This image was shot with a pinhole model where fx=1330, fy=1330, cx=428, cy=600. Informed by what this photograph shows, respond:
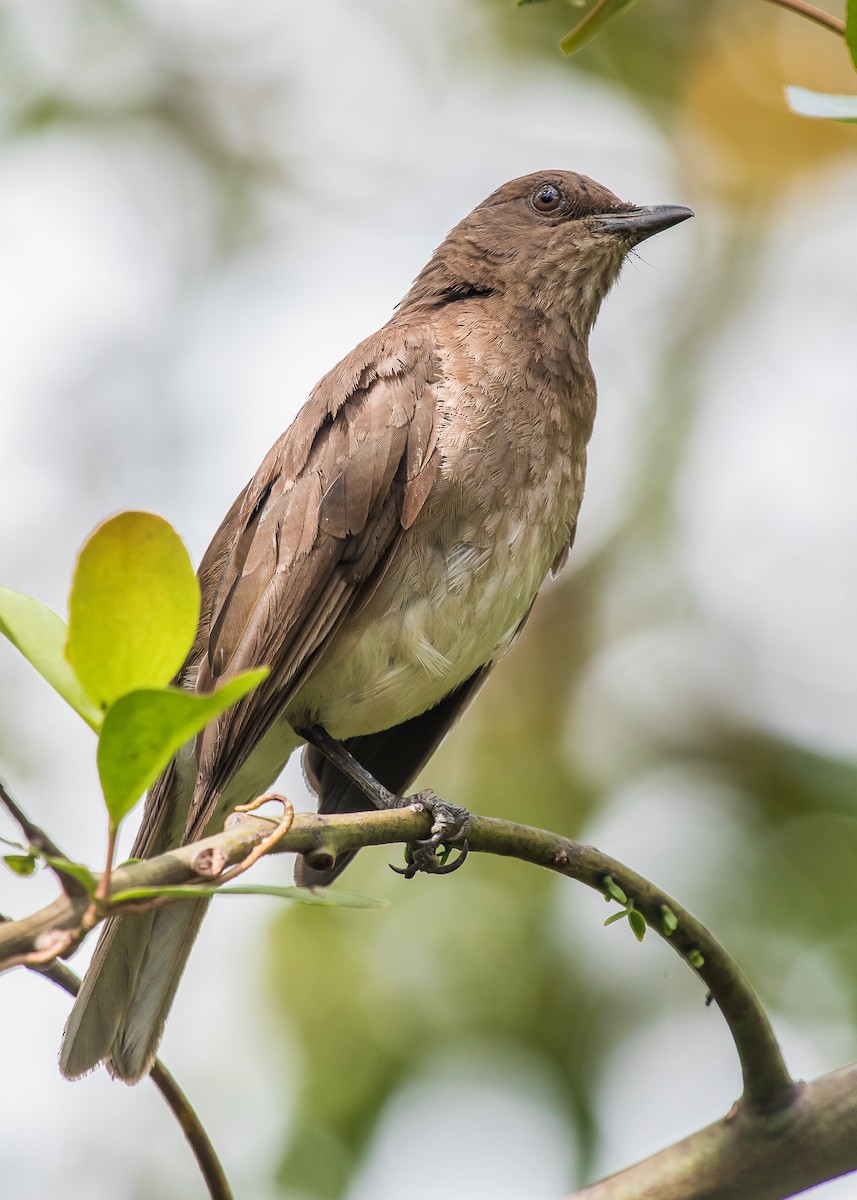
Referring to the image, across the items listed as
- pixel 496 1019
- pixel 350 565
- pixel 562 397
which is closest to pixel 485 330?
pixel 562 397

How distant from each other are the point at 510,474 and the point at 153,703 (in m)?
2.78

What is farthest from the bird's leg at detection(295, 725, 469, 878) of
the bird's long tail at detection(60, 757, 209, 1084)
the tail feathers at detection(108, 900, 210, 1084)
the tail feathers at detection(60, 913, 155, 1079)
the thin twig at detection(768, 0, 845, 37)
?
the thin twig at detection(768, 0, 845, 37)

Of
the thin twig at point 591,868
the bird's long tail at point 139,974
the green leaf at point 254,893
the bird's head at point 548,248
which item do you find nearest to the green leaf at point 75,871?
the green leaf at point 254,893

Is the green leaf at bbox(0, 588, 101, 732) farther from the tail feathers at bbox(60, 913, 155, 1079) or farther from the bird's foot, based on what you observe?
the tail feathers at bbox(60, 913, 155, 1079)

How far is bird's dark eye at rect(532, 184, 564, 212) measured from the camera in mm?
5117

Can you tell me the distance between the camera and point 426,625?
4070 millimetres

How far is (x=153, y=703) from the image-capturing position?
145 centimetres

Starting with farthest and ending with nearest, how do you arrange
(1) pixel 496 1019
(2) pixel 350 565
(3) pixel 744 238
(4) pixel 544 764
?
A: (3) pixel 744 238 < (4) pixel 544 764 < (1) pixel 496 1019 < (2) pixel 350 565

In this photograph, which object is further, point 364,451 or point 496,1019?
point 496,1019

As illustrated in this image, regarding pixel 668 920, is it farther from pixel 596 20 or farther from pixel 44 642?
pixel 596 20

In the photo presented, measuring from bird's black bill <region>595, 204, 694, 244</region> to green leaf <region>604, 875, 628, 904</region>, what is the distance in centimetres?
287

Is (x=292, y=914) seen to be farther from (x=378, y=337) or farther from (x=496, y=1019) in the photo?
(x=378, y=337)

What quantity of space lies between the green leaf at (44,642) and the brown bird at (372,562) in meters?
1.96

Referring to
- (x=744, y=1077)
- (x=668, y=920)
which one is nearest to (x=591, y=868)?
(x=668, y=920)
